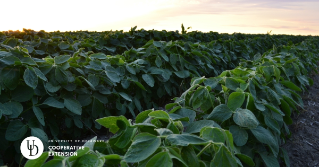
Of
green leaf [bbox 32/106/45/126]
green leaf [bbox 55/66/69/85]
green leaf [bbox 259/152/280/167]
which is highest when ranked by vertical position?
green leaf [bbox 55/66/69/85]

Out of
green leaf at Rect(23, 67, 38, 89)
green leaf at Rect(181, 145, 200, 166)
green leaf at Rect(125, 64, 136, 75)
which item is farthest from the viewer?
green leaf at Rect(125, 64, 136, 75)

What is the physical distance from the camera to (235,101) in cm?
132

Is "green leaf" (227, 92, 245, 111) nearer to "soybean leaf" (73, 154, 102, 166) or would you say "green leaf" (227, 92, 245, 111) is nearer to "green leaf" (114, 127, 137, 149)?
"green leaf" (114, 127, 137, 149)

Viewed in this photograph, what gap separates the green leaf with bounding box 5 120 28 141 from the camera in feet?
6.12

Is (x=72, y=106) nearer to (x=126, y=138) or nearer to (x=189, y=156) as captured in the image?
(x=126, y=138)

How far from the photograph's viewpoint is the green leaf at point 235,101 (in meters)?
1.31

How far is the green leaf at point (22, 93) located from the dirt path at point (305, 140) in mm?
2408

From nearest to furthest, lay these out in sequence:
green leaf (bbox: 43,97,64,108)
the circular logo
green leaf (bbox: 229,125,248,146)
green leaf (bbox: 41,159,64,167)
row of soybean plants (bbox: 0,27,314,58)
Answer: green leaf (bbox: 41,159,64,167), the circular logo, green leaf (bbox: 229,125,248,146), green leaf (bbox: 43,97,64,108), row of soybean plants (bbox: 0,27,314,58)

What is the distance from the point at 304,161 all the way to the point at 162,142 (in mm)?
2195

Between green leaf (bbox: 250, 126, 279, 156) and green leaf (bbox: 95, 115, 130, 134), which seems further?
green leaf (bbox: 250, 126, 279, 156)

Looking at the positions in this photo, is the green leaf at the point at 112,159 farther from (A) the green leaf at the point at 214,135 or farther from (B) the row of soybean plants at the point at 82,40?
(B) the row of soybean plants at the point at 82,40

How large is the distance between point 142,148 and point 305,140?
8.75ft

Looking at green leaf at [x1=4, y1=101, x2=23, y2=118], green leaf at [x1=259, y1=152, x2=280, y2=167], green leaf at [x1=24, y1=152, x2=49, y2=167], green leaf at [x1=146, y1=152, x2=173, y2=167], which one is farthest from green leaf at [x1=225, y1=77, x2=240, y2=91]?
green leaf at [x1=4, y1=101, x2=23, y2=118]

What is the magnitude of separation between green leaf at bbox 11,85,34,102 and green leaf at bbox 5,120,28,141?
0.18 meters
